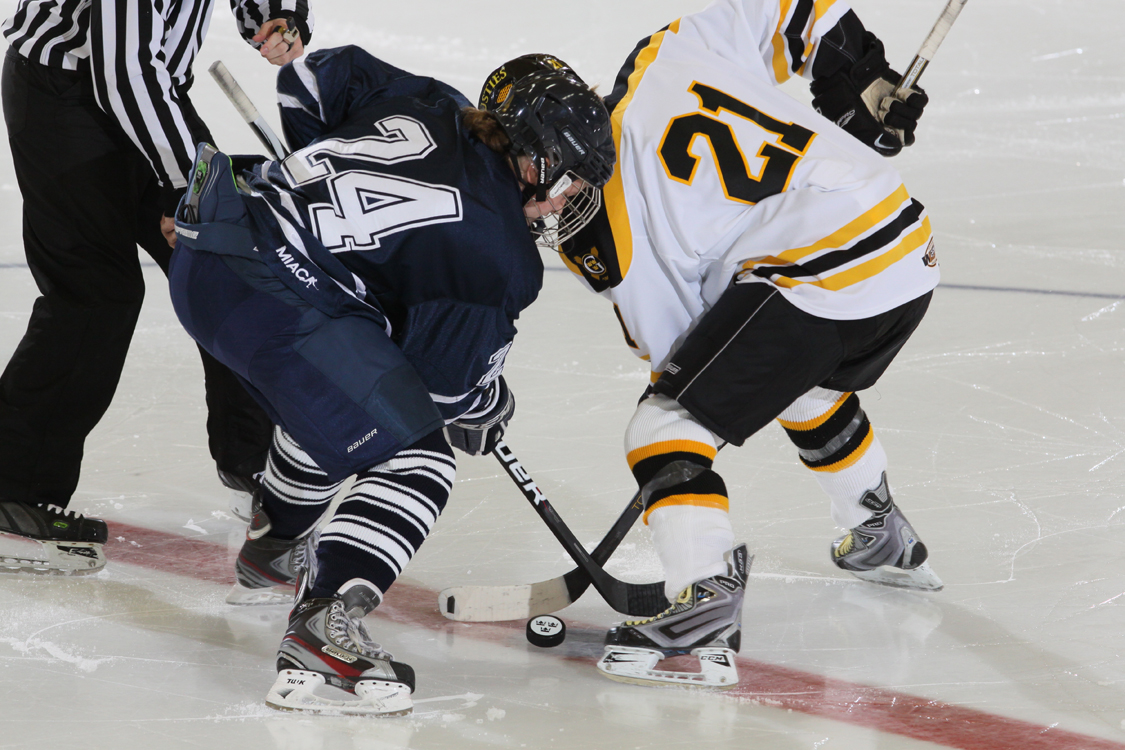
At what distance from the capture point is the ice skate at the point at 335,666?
1561mm

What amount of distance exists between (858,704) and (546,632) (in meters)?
0.50

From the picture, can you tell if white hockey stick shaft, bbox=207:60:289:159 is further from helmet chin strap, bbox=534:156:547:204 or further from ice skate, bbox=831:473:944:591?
ice skate, bbox=831:473:944:591

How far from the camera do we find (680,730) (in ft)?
5.16

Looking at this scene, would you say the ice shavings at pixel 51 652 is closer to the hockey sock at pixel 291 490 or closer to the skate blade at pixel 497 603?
the hockey sock at pixel 291 490

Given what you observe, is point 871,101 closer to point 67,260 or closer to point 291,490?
point 291,490

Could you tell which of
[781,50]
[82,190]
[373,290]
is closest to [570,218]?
[373,290]

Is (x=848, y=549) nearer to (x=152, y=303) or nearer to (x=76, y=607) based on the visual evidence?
(x=76, y=607)

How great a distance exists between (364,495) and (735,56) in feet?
3.12

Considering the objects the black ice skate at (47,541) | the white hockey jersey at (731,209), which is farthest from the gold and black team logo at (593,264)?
the black ice skate at (47,541)

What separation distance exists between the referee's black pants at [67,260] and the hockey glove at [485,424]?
2.23 feet

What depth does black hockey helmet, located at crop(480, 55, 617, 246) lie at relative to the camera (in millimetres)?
1568

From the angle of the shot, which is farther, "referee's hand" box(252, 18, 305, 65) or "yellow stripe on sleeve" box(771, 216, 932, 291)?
"referee's hand" box(252, 18, 305, 65)

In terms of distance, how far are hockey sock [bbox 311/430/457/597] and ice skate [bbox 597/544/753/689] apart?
1.21 ft

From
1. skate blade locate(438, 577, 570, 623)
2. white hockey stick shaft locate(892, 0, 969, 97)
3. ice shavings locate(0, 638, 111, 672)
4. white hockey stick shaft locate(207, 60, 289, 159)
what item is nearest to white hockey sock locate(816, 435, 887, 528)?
skate blade locate(438, 577, 570, 623)
